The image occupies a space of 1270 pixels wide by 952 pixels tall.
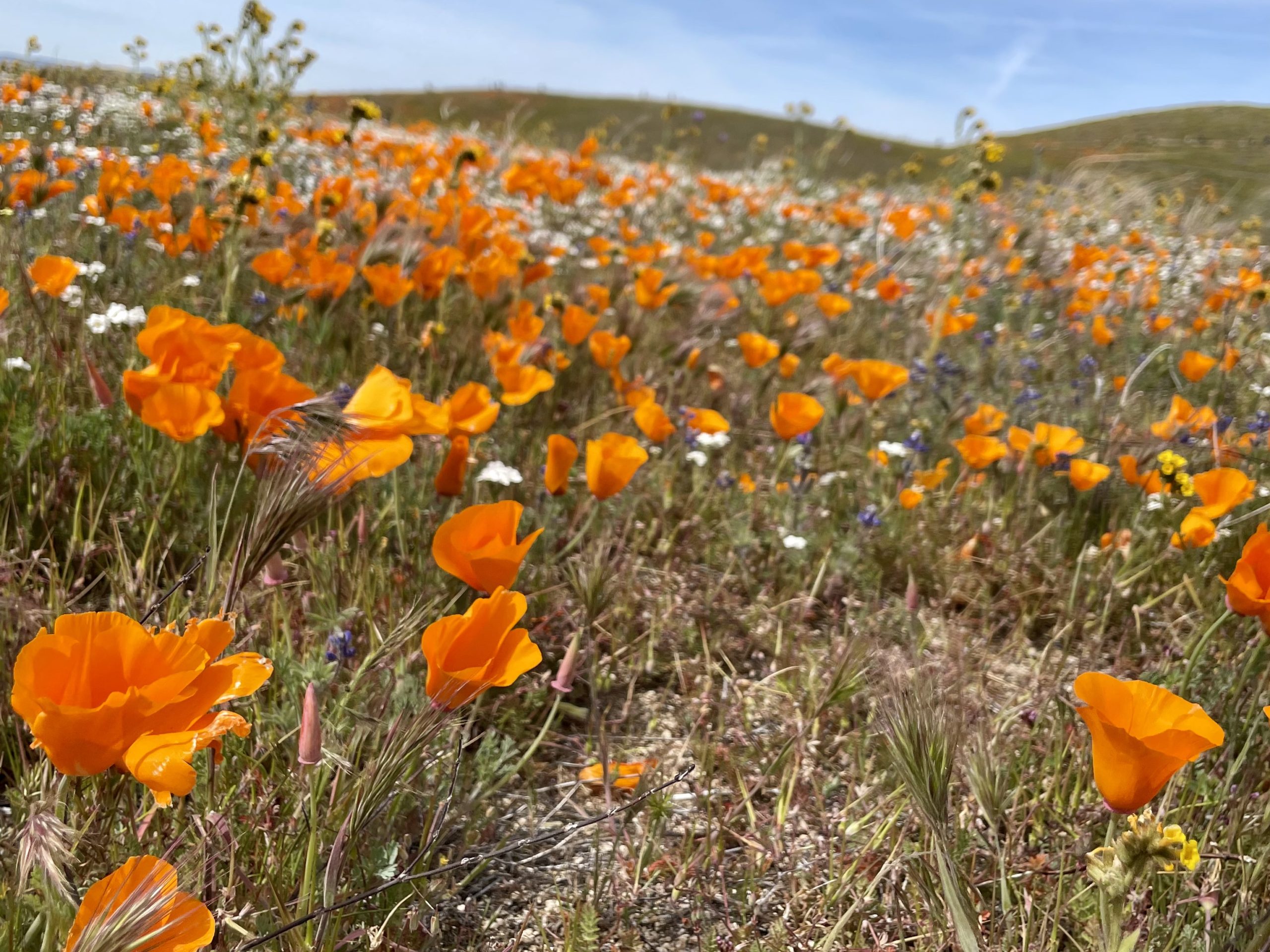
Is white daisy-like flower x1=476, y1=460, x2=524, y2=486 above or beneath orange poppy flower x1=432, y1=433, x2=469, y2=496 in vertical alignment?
beneath

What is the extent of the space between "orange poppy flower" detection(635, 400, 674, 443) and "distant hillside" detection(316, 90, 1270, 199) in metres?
10.7

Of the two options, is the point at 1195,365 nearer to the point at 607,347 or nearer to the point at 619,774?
the point at 607,347

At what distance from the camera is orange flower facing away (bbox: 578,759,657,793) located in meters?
1.75

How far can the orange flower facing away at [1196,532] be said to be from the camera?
1947mm

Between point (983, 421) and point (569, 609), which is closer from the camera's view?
point (569, 609)

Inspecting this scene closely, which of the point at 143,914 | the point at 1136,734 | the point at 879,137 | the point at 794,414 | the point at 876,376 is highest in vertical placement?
the point at 879,137

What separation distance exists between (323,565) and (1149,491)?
229 cm

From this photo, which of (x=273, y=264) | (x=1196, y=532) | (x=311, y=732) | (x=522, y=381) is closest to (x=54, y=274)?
(x=273, y=264)

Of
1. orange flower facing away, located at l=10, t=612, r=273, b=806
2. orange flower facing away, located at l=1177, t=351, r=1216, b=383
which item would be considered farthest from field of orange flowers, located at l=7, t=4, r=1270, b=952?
orange flower facing away, located at l=1177, t=351, r=1216, b=383

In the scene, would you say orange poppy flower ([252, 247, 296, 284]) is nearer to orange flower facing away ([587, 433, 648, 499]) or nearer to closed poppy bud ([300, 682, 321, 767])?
orange flower facing away ([587, 433, 648, 499])

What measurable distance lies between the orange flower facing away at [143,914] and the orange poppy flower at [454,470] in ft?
3.47

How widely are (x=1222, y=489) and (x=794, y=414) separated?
1.11 meters

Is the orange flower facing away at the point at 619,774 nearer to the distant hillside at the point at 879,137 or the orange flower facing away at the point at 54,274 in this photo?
the orange flower facing away at the point at 54,274

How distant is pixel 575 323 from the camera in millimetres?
3297
